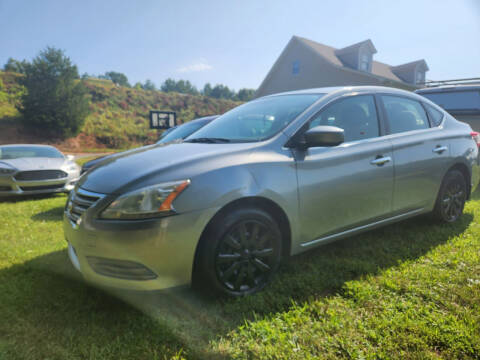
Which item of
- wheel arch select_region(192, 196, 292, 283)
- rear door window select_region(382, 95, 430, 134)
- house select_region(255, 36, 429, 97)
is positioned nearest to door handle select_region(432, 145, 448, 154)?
rear door window select_region(382, 95, 430, 134)

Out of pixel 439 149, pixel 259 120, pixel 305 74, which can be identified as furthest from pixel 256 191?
pixel 305 74

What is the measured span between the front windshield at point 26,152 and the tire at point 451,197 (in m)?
7.95

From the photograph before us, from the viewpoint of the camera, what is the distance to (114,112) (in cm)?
3362

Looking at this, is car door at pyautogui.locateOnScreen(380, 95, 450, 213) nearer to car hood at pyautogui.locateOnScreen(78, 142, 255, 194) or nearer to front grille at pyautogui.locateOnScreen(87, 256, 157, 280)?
car hood at pyautogui.locateOnScreen(78, 142, 255, 194)

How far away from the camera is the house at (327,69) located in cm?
2158

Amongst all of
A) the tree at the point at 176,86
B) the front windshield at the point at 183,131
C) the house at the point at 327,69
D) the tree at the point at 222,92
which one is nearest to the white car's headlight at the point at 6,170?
the front windshield at the point at 183,131

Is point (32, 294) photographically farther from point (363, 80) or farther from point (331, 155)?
point (363, 80)

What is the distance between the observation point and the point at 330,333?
1938 millimetres

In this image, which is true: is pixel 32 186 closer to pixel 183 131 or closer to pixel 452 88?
pixel 183 131

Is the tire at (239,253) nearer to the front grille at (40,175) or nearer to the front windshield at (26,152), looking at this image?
the front grille at (40,175)

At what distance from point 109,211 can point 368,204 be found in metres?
2.20

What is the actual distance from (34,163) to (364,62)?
75.1 feet

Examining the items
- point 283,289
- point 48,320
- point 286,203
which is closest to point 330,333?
point 283,289

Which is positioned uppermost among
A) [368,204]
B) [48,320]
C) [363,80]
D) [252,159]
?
[363,80]
